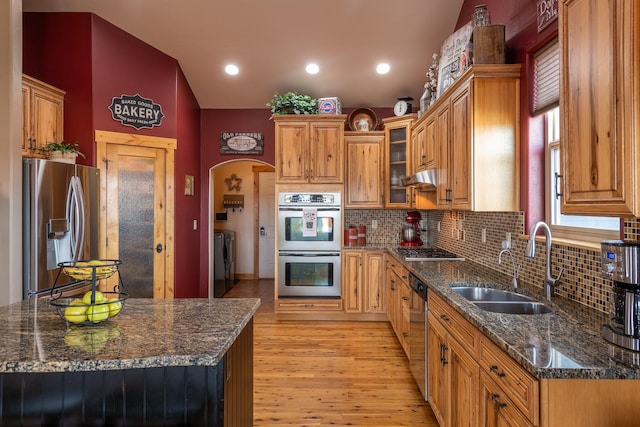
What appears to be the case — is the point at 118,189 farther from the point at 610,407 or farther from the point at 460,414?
the point at 610,407

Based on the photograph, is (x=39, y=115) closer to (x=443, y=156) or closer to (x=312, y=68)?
(x=312, y=68)

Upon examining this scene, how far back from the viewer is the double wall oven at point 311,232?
4.61m

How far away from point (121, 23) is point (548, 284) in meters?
4.41

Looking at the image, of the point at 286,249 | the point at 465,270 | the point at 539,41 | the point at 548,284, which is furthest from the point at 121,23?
the point at 548,284

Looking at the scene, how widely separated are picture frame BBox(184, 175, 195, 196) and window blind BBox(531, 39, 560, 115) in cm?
389

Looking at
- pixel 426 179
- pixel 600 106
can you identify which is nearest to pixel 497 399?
pixel 600 106

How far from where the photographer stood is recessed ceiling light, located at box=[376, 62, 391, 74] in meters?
4.53

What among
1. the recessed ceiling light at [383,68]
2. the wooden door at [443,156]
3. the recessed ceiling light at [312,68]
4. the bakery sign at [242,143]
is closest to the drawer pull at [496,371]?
the wooden door at [443,156]

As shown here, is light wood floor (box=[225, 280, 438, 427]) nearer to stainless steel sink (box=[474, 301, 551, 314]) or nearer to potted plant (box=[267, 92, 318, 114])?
stainless steel sink (box=[474, 301, 551, 314])

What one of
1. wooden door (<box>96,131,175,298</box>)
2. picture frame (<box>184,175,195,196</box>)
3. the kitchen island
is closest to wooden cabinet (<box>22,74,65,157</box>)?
wooden door (<box>96,131,175,298</box>)

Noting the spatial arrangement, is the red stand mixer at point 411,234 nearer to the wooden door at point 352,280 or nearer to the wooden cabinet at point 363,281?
the wooden cabinet at point 363,281

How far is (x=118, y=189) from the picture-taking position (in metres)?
3.96

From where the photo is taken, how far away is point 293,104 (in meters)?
4.66

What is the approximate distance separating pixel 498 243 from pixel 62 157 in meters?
3.68
